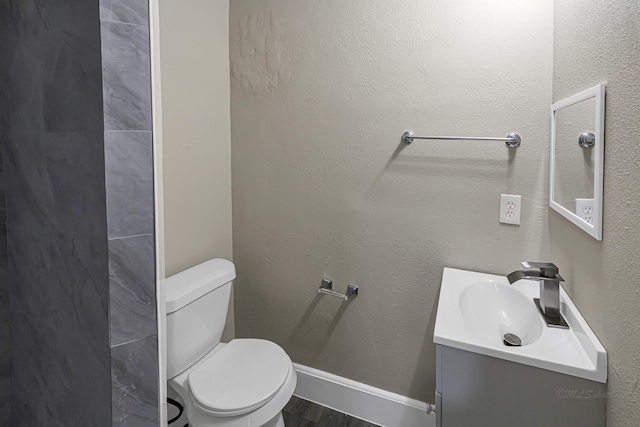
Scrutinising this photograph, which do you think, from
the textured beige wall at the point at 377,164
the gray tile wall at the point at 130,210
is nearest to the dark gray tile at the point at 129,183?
the gray tile wall at the point at 130,210

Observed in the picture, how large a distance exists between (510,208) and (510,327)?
480 millimetres

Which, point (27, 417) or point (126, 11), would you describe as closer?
point (126, 11)

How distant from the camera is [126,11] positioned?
942mm

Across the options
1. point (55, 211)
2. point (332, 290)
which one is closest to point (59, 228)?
point (55, 211)

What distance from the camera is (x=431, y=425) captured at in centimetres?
173

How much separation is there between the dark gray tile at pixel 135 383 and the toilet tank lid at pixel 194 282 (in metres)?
0.37

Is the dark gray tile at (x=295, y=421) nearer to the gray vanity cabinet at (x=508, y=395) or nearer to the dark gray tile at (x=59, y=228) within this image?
the gray vanity cabinet at (x=508, y=395)

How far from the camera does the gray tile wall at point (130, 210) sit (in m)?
0.94

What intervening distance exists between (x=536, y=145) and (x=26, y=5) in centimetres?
182

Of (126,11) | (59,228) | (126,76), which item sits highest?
(126,11)

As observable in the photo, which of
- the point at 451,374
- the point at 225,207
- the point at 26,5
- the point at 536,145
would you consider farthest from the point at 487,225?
the point at 26,5

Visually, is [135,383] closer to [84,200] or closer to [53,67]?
[84,200]

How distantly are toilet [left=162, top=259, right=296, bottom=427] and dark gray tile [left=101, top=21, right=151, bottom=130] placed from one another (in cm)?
76

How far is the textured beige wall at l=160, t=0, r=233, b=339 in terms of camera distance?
5.62ft
